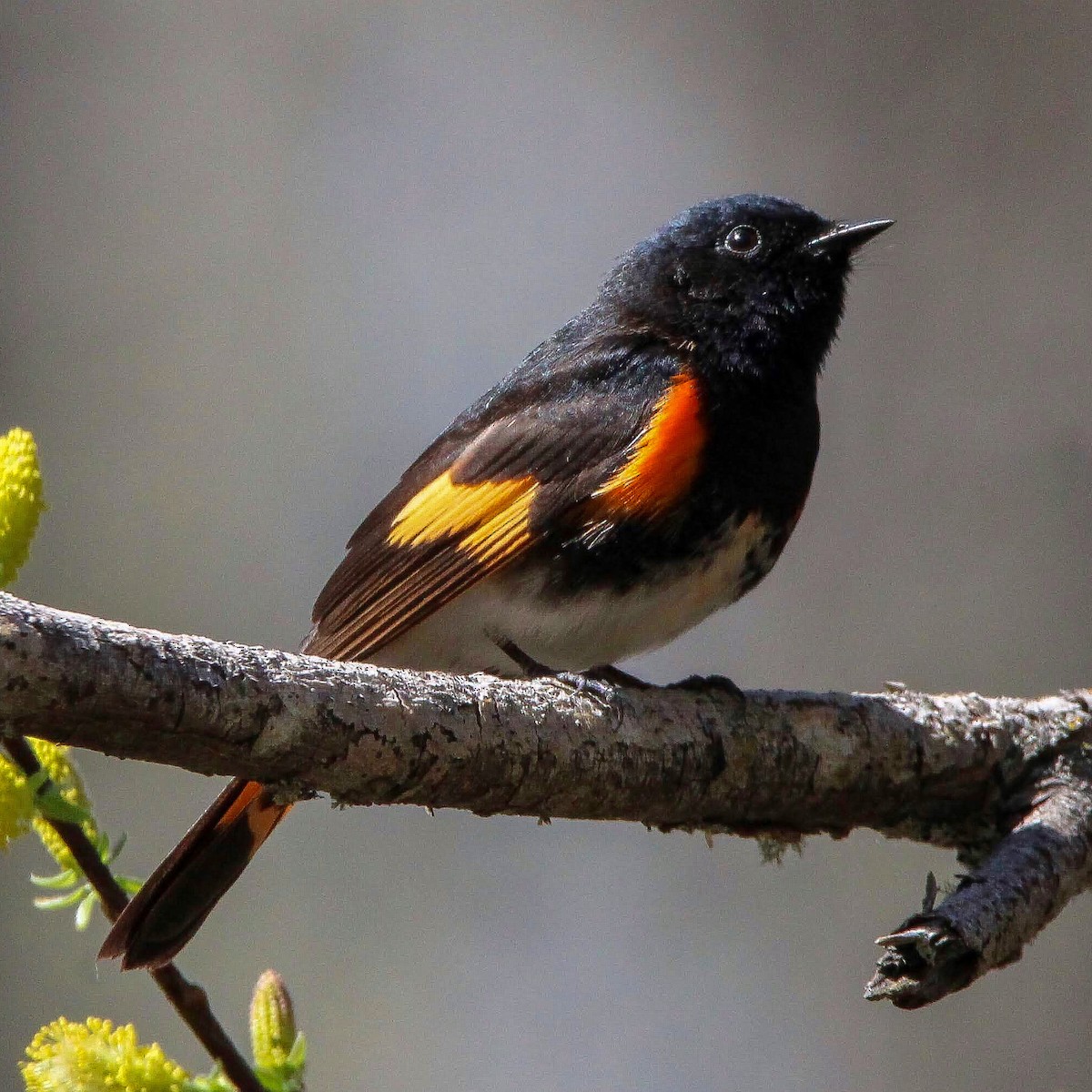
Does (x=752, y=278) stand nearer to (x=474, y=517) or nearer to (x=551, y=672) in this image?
(x=474, y=517)

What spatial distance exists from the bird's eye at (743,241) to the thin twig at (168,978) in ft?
6.38

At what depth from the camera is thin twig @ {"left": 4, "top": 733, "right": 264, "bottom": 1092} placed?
149cm

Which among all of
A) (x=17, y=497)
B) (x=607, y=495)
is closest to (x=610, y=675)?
(x=607, y=495)

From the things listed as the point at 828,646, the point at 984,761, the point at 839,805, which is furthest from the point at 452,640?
the point at 828,646

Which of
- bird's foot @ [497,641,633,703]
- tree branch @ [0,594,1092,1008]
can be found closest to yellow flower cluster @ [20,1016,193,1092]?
tree branch @ [0,594,1092,1008]

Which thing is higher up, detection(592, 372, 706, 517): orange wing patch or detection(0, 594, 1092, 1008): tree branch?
detection(592, 372, 706, 517): orange wing patch

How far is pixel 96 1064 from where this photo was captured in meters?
1.37

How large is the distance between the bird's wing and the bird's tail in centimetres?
40

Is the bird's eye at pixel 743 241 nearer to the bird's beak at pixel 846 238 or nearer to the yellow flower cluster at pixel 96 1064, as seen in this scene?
the bird's beak at pixel 846 238

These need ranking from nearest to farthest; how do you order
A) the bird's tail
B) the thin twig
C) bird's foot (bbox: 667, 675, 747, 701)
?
1. the thin twig
2. the bird's tail
3. bird's foot (bbox: 667, 675, 747, 701)

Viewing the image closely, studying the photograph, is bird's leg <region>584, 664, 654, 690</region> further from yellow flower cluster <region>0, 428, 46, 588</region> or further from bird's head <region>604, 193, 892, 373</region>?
yellow flower cluster <region>0, 428, 46, 588</region>

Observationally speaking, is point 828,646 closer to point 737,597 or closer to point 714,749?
point 737,597

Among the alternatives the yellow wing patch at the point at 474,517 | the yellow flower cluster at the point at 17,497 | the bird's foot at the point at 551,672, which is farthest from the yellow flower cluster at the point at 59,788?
the yellow wing patch at the point at 474,517

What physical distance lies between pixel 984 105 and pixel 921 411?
39.8 inches
